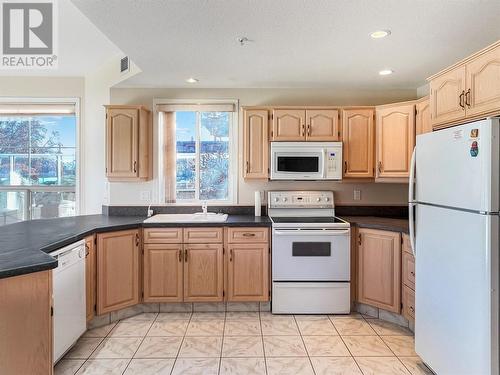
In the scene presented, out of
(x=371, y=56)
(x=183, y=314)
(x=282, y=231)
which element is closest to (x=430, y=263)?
(x=282, y=231)

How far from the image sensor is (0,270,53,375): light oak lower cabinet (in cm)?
142

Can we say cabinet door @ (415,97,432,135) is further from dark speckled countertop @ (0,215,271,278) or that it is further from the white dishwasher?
the white dishwasher

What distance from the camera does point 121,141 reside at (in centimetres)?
328

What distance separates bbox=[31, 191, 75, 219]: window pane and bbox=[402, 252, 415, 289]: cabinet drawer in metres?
3.68

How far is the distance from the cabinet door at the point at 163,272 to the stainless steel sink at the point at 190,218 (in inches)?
10.1

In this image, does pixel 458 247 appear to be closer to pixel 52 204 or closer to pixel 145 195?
pixel 145 195

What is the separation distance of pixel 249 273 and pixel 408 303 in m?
1.44

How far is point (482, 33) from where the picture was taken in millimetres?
2215

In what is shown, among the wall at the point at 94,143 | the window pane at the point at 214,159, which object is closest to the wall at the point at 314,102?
the window pane at the point at 214,159

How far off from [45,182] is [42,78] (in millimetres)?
1235

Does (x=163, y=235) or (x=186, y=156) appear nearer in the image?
(x=163, y=235)

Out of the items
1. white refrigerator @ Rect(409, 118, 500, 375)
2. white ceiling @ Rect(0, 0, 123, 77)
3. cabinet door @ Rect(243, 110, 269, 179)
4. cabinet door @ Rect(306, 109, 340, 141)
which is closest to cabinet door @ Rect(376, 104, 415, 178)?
cabinet door @ Rect(306, 109, 340, 141)

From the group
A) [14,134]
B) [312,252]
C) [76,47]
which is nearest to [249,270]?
[312,252]

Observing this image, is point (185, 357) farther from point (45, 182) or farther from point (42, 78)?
point (42, 78)
